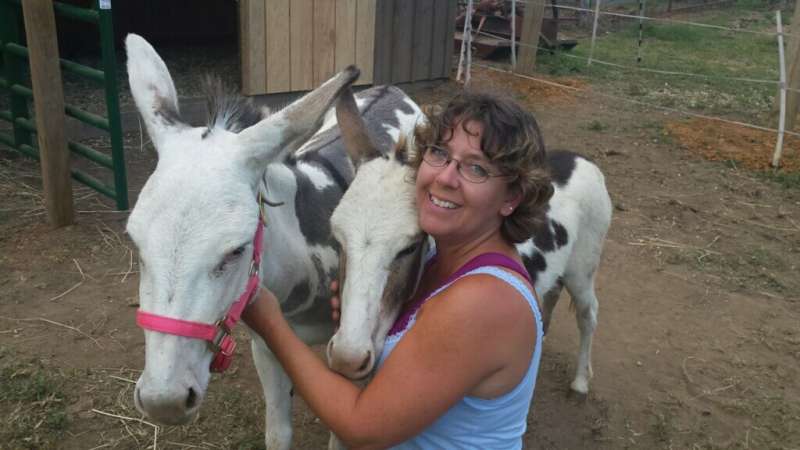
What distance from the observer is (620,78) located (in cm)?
1044

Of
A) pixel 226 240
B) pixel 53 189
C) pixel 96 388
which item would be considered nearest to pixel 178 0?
pixel 53 189

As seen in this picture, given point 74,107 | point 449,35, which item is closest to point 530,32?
point 449,35

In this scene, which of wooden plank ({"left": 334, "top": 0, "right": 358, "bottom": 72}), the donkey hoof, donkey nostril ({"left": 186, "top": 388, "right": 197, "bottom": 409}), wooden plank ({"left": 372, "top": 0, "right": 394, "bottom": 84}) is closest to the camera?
donkey nostril ({"left": 186, "top": 388, "right": 197, "bottom": 409})

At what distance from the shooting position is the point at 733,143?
24.4 ft

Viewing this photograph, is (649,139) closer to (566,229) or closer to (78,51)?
(566,229)

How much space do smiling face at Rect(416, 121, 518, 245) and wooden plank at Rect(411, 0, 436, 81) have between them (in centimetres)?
A: 732

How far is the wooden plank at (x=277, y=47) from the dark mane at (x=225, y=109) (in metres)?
5.02

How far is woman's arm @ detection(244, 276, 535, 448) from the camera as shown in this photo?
4.74 feet

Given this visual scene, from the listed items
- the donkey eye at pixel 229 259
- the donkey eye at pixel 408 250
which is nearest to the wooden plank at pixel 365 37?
the donkey eye at pixel 408 250

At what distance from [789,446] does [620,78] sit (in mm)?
8211

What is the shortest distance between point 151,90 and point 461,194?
1183mm

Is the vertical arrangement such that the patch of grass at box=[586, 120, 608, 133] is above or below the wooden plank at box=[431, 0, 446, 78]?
below

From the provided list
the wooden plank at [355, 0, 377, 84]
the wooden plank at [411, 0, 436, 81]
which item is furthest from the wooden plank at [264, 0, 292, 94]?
the wooden plank at [411, 0, 436, 81]

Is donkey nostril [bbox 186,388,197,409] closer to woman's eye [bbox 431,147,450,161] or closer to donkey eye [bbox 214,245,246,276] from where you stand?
donkey eye [bbox 214,245,246,276]
